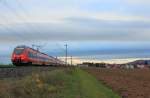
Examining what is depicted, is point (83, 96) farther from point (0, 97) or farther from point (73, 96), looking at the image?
point (0, 97)

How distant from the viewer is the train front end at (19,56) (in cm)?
5453

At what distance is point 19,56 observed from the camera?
179 feet

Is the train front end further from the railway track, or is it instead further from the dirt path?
the railway track

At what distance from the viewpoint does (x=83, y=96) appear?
2248cm

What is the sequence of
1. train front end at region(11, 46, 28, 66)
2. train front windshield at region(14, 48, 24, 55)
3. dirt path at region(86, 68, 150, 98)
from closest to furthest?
dirt path at region(86, 68, 150, 98) → train front end at region(11, 46, 28, 66) → train front windshield at region(14, 48, 24, 55)

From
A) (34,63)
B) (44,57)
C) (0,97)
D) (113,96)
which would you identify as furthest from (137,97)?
(44,57)

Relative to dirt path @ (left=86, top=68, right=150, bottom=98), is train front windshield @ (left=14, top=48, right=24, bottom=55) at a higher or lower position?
higher

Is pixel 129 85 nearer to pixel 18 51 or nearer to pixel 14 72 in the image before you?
pixel 14 72

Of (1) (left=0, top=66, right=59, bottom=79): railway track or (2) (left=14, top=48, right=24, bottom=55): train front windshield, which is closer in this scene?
(1) (left=0, top=66, right=59, bottom=79): railway track

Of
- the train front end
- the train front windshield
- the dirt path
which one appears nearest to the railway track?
the dirt path

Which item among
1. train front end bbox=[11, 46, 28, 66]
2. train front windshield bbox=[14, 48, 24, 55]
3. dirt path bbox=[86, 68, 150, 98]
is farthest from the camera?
train front windshield bbox=[14, 48, 24, 55]

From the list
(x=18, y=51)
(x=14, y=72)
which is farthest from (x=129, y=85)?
(x=18, y=51)

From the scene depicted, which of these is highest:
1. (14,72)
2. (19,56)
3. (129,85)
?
(19,56)

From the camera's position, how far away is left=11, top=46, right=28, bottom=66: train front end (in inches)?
2147
